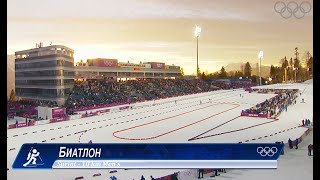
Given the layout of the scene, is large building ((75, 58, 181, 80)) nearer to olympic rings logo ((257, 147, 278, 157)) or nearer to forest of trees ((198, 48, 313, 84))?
forest of trees ((198, 48, 313, 84))

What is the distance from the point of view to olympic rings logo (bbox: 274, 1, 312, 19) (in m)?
13.1

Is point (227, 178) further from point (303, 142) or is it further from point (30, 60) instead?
point (30, 60)

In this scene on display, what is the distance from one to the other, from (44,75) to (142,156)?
12.3m

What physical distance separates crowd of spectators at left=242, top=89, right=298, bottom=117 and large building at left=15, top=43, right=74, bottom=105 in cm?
1344

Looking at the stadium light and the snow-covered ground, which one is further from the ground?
the stadium light

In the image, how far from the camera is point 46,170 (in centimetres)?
1167

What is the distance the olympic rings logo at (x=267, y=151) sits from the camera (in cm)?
1159

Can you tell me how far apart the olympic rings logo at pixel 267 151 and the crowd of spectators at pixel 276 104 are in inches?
411

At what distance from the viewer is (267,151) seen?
11.7m

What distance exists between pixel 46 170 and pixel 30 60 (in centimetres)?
1091

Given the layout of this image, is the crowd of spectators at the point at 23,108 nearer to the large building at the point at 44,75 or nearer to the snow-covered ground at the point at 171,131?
the large building at the point at 44,75

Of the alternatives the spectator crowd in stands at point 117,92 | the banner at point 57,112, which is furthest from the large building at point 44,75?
the banner at point 57,112

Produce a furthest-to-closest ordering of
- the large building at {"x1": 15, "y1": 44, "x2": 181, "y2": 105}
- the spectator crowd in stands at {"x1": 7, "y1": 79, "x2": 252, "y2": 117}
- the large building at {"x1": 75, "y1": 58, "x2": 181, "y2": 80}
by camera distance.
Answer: the large building at {"x1": 75, "y1": 58, "x2": 181, "y2": 80}, the spectator crowd in stands at {"x1": 7, "y1": 79, "x2": 252, "y2": 117}, the large building at {"x1": 15, "y1": 44, "x2": 181, "y2": 105}

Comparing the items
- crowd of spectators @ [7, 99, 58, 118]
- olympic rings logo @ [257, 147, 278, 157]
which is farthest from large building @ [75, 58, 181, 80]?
olympic rings logo @ [257, 147, 278, 157]
